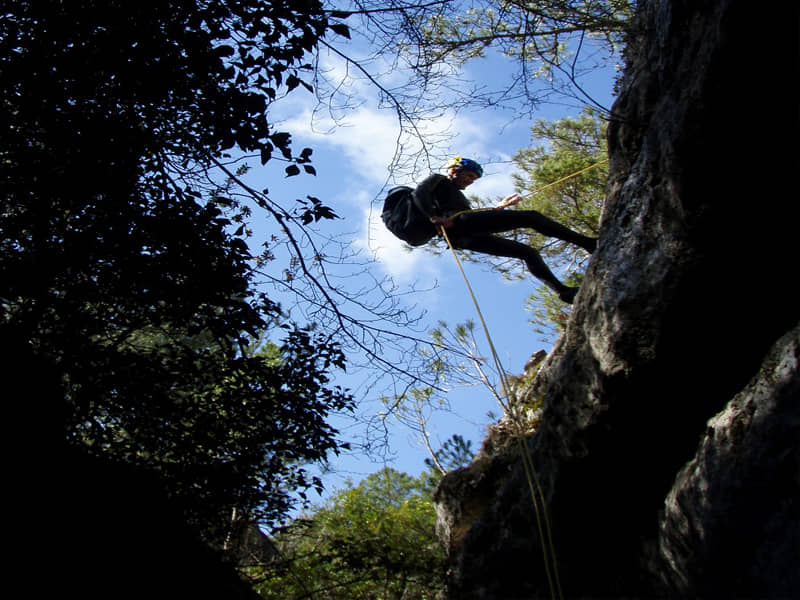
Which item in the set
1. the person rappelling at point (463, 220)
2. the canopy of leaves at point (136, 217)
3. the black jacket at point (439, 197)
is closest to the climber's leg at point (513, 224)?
the person rappelling at point (463, 220)

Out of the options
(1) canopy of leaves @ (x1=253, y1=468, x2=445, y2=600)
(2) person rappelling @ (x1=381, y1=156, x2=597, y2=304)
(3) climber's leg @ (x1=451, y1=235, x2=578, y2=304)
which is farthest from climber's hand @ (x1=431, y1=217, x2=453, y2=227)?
(1) canopy of leaves @ (x1=253, y1=468, x2=445, y2=600)

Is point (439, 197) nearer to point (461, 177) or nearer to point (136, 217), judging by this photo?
point (461, 177)

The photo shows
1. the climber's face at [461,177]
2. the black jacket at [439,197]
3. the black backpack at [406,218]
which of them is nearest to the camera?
the black jacket at [439,197]

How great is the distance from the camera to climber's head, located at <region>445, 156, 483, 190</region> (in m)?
5.76

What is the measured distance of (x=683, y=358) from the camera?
3395mm

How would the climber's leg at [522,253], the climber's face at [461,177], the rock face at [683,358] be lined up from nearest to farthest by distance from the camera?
the rock face at [683,358] → the climber's leg at [522,253] → the climber's face at [461,177]

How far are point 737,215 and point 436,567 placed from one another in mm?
4197

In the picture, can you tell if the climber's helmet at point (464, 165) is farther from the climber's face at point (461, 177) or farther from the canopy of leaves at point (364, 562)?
the canopy of leaves at point (364, 562)

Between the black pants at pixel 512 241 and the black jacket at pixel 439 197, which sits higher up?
the black jacket at pixel 439 197

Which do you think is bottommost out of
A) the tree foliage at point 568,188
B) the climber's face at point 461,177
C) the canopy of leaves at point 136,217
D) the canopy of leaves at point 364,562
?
the canopy of leaves at point 364,562

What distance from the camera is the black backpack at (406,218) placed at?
219 inches

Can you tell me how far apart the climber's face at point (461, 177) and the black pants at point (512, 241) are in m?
0.52

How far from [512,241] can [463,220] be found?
50 cm

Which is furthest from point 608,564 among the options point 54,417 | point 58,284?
point 58,284
